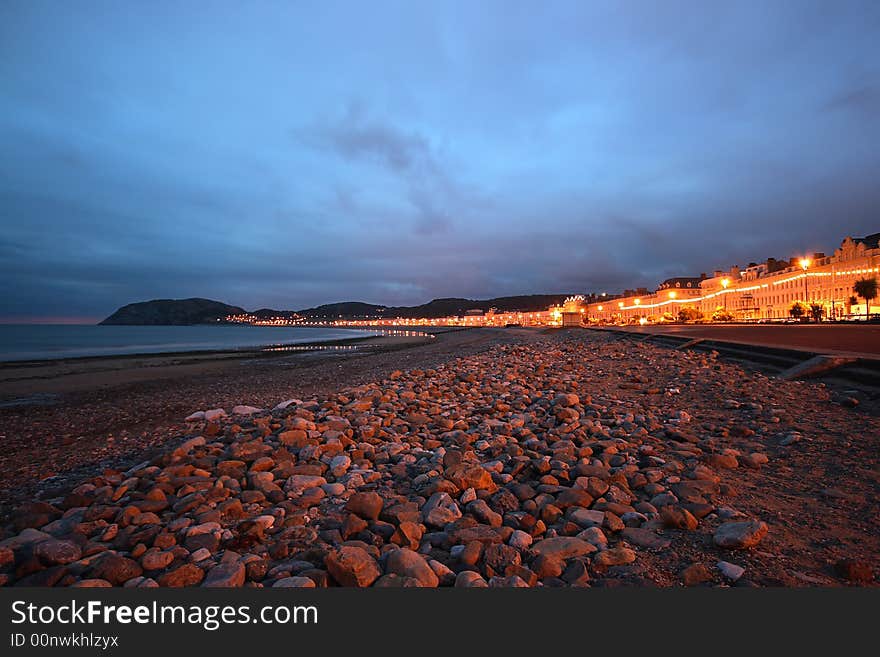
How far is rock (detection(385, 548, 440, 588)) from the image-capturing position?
2650mm

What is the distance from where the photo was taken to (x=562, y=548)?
2961 millimetres

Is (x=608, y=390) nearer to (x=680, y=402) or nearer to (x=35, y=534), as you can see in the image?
(x=680, y=402)

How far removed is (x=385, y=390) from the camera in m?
9.80

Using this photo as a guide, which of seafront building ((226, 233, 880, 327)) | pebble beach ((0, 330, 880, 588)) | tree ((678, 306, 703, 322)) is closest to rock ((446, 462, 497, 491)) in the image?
pebble beach ((0, 330, 880, 588))

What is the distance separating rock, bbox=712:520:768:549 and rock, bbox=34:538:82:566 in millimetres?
4591

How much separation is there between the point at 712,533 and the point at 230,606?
325cm

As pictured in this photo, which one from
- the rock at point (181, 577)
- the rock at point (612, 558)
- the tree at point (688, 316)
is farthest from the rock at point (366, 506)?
the tree at point (688, 316)

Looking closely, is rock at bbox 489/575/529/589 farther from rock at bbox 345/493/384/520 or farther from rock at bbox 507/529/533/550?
rock at bbox 345/493/384/520

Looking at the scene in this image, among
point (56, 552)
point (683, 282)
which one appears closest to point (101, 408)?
point (56, 552)

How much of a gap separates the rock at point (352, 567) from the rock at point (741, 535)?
2.33 metres

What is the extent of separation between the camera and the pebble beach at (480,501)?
9.07 ft

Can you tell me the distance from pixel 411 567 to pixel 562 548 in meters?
1.06

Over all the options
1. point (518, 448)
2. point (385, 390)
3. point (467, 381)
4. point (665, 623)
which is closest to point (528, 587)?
point (665, 623)

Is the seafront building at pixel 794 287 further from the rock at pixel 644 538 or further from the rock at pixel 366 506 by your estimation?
the rock at pixel 366 506
